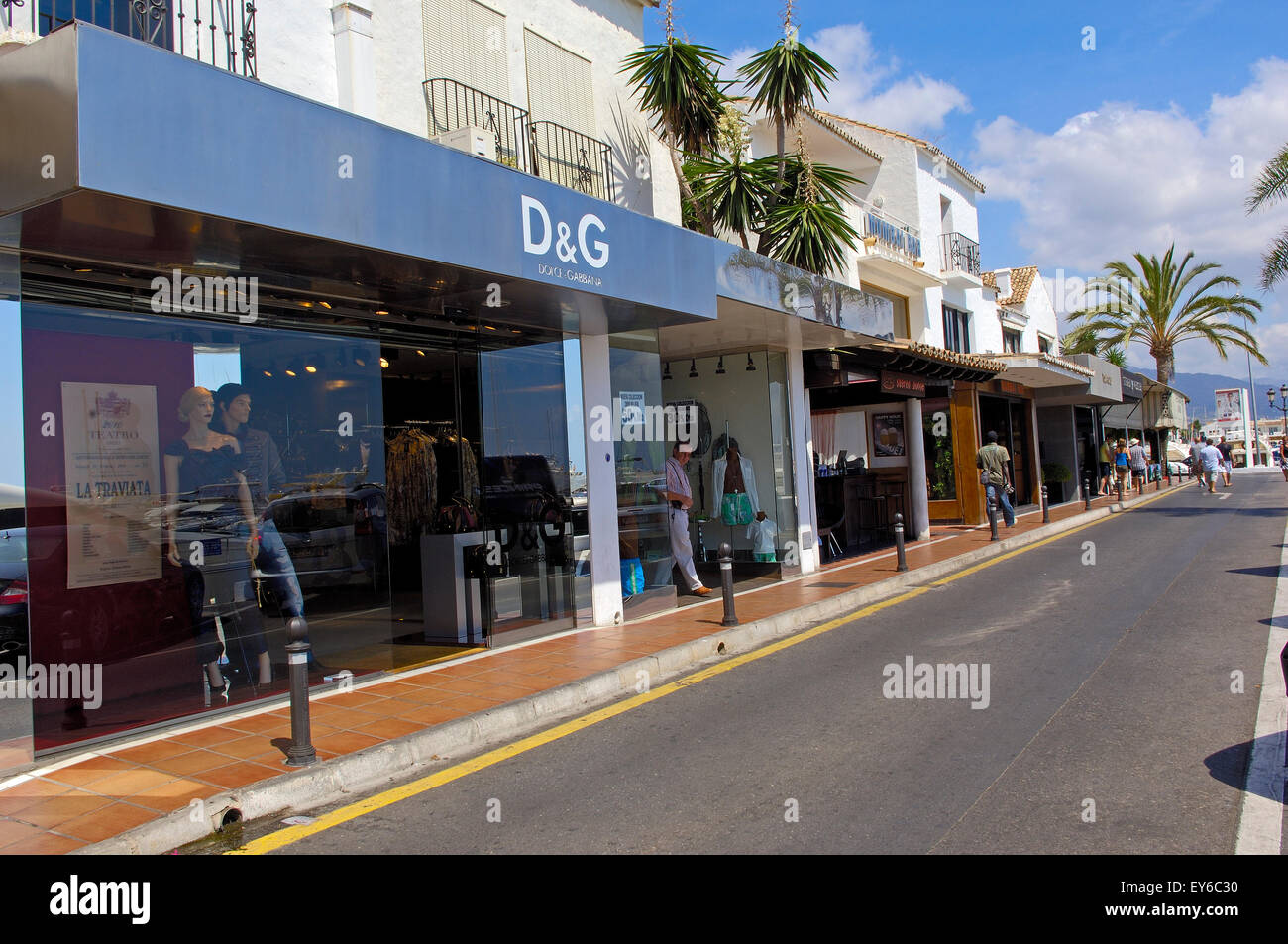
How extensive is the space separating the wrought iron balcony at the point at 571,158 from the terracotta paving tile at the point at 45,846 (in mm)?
7778

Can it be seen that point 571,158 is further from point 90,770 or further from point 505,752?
point 90,770

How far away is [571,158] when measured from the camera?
10734 millimetres

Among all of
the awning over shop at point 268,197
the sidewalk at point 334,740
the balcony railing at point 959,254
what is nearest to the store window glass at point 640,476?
the sidewalk at point 334,740

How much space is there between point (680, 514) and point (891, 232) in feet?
41.7

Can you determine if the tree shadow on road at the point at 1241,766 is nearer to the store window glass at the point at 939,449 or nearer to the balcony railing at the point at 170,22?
the balcony railing at the point at 170,22

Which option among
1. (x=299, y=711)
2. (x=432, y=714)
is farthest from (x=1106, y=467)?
(x=299, y=711)

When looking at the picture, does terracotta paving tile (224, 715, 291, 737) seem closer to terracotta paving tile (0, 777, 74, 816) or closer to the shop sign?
terracotta paving tile (0, 777, 74, 816)

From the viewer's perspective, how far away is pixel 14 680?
7.64 m

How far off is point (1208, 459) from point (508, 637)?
93.2ft

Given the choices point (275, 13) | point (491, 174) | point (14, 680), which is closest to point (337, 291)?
point (491, 174)

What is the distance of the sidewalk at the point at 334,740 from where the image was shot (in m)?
4.52
